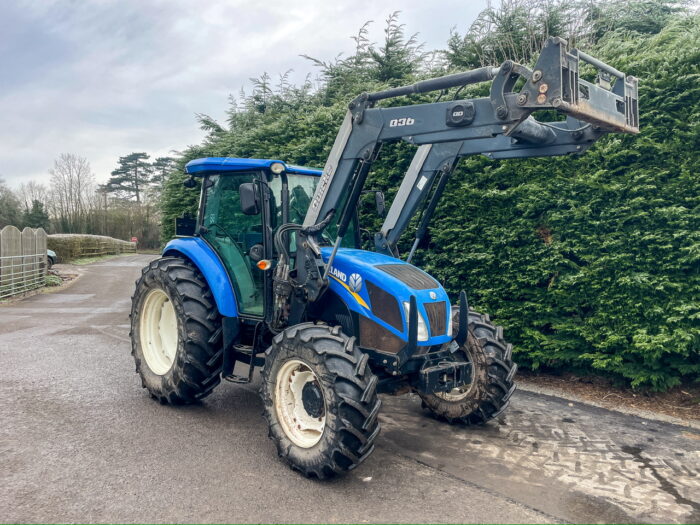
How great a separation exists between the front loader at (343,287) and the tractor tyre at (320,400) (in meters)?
0.01

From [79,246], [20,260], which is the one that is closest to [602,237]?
[20,260]

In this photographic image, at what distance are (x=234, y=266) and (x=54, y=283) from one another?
14.9 meters

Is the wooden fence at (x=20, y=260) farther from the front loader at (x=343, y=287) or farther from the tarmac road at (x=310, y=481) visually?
the front loader at (x=343, y=287)

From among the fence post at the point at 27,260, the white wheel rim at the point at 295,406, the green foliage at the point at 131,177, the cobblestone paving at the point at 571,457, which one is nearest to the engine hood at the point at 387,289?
the white wheel rim at the point at 295,406

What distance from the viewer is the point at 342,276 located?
4312 mm

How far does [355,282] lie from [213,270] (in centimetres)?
152

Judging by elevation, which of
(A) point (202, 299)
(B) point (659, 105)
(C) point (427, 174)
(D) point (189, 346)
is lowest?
(D) point (189, 346)

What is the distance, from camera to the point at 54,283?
17359 millimetres

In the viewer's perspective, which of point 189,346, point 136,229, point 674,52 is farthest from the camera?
point 136,229

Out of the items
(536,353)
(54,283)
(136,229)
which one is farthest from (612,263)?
(136,229)

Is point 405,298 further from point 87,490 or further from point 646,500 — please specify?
point 87,490

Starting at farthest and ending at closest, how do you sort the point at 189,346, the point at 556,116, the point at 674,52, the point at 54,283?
the point at 54,283 → the point at 556,116 → the point at 674,52 → the point at 189,346

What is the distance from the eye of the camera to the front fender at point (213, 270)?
4863 millimetres

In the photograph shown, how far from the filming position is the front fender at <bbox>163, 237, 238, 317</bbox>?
4863 millimetres
